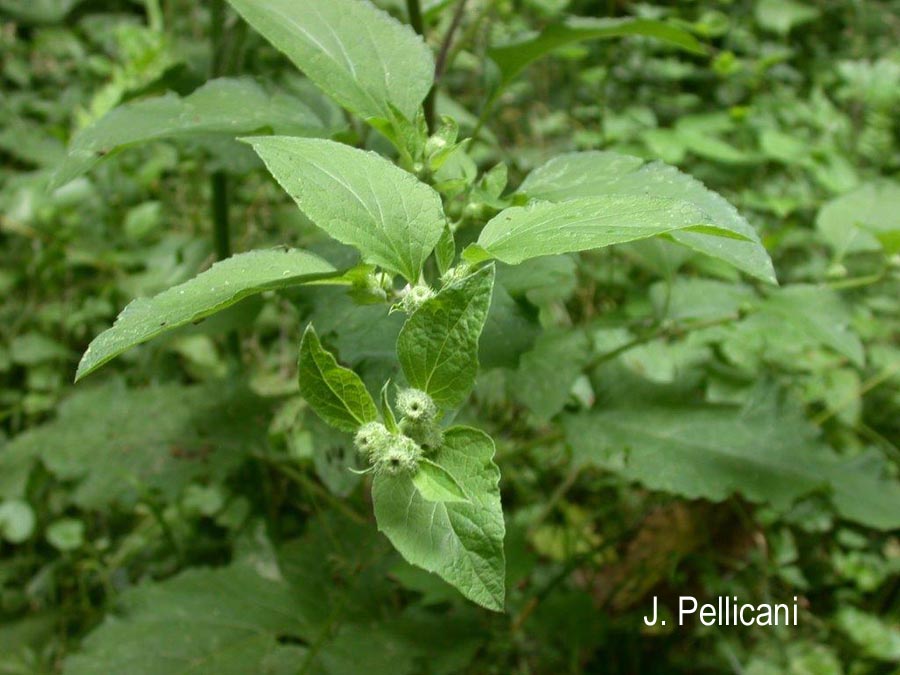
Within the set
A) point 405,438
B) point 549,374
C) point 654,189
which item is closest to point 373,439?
point 405,438

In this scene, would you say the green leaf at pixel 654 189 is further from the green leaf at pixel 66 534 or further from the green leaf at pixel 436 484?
the green leaf at pixel 66 534

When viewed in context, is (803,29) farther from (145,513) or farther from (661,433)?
(145,513)

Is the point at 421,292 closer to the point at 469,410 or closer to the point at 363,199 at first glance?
the point at 363,199

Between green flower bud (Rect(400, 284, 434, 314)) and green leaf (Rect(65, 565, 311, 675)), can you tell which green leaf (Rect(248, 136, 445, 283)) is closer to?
green flower bud (Rect(400, 284, 434, 314))

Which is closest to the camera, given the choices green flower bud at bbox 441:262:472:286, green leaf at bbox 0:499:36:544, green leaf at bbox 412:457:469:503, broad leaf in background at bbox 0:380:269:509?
green leaf at bbox 412:457:469:503

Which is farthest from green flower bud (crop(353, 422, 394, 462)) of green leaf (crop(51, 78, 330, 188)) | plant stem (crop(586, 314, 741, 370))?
plant stem (crop(586, 314, 741, 370))

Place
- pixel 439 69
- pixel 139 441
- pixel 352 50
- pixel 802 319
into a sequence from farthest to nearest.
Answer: pixel 139 441
pixel 802 319
pixel 439 69
pixel 352 50

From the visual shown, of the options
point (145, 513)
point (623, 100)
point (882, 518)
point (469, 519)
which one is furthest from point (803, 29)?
point (469, 519)
